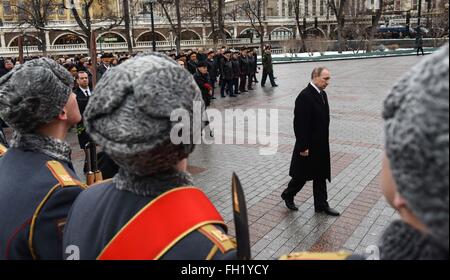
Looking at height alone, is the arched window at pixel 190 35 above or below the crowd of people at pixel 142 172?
above

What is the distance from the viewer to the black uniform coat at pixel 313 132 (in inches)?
198

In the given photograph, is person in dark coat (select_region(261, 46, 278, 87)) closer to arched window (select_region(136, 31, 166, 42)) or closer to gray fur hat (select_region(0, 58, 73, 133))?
gray fur hat (select_region(0, 58, 73, 133))

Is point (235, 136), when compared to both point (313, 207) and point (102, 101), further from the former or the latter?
point (102, 101)

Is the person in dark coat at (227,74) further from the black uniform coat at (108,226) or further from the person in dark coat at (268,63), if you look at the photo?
the black uniform coat at (108,226)

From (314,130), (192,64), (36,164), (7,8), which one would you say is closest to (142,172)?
(36,164)

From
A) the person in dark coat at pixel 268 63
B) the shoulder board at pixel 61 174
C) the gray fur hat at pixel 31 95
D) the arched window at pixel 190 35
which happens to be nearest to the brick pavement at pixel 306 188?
the shoulder board at pixel 61 174

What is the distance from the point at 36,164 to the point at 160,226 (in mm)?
934

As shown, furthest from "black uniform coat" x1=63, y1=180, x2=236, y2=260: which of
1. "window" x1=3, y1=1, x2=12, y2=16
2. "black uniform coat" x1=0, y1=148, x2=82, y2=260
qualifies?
"window" x1=3, y1=1, x2=12, y2=16

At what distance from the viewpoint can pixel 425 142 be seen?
2.57ft

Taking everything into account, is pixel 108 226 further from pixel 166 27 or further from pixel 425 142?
pixel 166 27

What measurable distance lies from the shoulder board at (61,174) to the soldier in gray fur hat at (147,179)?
459mm

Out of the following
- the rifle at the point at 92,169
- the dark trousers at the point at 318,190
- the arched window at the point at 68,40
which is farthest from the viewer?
the arched window at the point at 68,40

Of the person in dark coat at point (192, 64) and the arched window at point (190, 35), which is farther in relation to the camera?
the arched window at point (190, 35)

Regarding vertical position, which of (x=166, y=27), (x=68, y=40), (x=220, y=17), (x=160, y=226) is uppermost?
(x=166, y=27)
